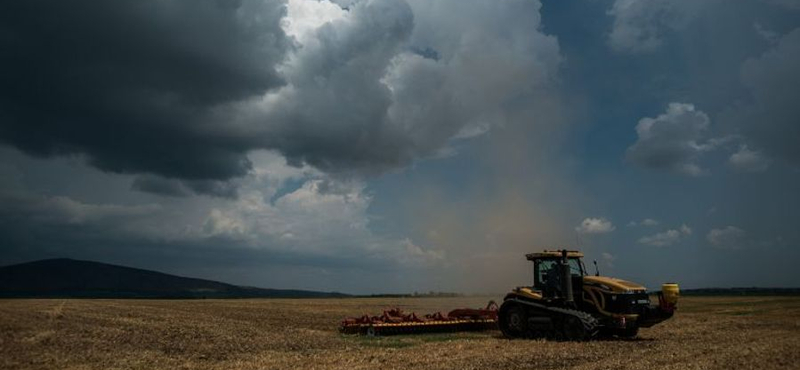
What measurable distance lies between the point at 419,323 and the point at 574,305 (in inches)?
283

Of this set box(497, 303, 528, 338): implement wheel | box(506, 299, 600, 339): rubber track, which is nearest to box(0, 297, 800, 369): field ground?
box(506, 299, 600, 339): rubber track

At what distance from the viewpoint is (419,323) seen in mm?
25938

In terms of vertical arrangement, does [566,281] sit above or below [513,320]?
above

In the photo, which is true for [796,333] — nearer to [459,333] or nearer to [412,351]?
[459,333]

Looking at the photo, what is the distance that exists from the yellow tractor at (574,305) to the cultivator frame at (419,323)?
2812mm

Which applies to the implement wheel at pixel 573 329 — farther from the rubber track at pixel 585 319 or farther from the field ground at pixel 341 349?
the field ground at pixel 341 349

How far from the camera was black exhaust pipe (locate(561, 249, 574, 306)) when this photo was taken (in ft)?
74.9

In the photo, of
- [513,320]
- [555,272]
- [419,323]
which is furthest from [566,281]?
[419,323]

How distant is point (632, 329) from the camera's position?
75.0 ft

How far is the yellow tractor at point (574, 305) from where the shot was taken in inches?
860

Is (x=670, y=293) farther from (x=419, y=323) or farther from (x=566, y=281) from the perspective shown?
(x=419, y=323)

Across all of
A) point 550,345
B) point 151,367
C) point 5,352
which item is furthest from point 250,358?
point 550,345

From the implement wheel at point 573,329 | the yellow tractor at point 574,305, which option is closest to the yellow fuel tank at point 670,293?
the yellow tractor at point 574,305

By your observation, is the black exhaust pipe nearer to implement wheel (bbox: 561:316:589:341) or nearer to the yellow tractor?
the yellow tractor
